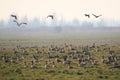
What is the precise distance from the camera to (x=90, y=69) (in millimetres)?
45500

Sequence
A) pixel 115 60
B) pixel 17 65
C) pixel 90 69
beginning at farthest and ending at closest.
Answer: pixel 115 60 < pixel 17 65 < pixel 90 69

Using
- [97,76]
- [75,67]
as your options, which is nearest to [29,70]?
[75,67]

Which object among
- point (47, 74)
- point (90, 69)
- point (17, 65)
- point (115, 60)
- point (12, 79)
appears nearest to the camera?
point (12, 79)

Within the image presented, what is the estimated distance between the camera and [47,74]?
42.3 m

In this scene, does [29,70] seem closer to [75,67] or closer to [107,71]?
[75,67]

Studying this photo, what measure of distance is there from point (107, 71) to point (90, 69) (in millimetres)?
2623

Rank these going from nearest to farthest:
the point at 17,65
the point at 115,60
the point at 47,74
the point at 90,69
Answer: the point at 47,74, the point at 90,69, the point at 17,65, the point at 115,60

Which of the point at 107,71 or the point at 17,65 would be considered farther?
the point at 17,65

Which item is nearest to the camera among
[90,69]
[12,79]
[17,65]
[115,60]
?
[12,79]

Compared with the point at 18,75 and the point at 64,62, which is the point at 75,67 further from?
the point at 18,75

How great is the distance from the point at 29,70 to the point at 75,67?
7105 mm

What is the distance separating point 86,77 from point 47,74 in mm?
5602

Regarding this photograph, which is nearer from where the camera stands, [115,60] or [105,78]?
[105,78]

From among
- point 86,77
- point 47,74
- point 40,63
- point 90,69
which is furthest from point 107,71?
point 40,63
